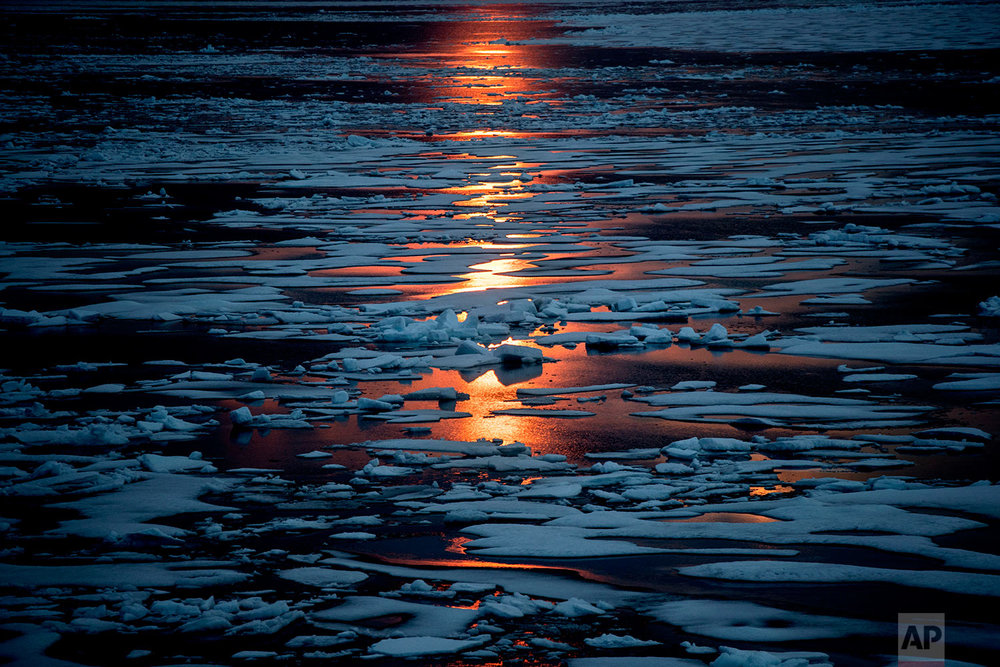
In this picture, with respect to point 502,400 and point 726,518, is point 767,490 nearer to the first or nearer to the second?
point 726,518

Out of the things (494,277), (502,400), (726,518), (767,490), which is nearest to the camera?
(726,518)

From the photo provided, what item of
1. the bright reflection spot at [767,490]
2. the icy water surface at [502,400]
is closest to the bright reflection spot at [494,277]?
the icy water surface at [502,400]

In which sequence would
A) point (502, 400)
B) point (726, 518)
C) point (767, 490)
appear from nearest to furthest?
point (726, 518) < point (767, 490) < point (502, 400)

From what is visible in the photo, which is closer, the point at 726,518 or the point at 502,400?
the point at 726,518

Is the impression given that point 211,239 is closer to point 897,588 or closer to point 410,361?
point 410,361

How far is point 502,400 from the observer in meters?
5.64

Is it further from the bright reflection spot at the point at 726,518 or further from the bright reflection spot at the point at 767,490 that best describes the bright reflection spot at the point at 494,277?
the bright reflection spot at the point at 726,518

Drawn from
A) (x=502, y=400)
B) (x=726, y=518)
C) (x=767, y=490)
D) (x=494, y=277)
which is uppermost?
(x=494, y=277)

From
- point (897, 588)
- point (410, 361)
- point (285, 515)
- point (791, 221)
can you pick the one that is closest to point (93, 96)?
point (791, 221)

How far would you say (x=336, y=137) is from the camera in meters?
16.2

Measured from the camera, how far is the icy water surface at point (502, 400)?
3.50m

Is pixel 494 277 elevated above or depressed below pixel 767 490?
above

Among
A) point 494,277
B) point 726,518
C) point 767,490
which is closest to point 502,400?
point 767,490

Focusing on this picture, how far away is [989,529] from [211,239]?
7092mm
